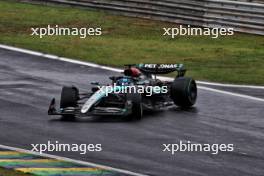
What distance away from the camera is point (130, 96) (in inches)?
743

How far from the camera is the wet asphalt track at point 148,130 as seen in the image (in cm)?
1570

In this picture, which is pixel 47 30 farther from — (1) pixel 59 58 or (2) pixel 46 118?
(2) pixel 46 118

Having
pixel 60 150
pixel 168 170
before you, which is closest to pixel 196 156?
pixel 168 170

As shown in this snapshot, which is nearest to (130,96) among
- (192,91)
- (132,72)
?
(132,72)

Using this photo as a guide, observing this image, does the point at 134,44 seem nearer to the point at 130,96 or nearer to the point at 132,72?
the point at 132,72

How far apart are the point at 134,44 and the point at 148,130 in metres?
12.0

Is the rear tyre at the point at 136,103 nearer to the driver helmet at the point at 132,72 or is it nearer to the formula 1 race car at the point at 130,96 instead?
the formula 1 race car at the point at 130,96

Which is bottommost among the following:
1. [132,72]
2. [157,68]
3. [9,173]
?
[9,173]

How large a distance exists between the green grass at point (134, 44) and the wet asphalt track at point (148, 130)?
118 inches

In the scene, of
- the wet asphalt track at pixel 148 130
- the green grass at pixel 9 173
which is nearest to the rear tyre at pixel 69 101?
the wet asphalt track at pixel 148 130

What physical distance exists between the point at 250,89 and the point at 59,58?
21.7ft

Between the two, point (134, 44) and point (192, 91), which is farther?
point (134, 44)

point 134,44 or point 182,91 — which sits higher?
point 134,44

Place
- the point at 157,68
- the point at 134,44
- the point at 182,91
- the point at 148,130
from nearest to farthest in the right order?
the point at 148,130
the point at 182,91
the point at 157,68
the point at 134,44
